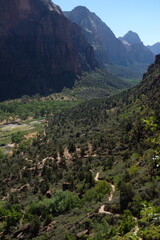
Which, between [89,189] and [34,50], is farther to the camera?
[34,50]

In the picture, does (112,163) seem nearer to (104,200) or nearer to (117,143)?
(117,143)

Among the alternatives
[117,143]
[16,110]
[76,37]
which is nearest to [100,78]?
[76,37]

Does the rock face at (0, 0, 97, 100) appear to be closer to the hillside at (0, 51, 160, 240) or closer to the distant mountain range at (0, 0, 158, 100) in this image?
the distant mountain range at (0, 0, 158, 100)

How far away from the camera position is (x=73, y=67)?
165 metres

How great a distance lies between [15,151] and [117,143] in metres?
25.0

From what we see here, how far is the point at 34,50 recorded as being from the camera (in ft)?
506

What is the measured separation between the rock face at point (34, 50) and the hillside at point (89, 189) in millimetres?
96252

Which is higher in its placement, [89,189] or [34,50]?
[34,50]

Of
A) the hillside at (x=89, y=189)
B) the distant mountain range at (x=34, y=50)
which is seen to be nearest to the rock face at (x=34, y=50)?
the distant mountain range at (x=34, y=50)

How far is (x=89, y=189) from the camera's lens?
27.1 meters

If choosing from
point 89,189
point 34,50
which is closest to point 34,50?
point 34,50

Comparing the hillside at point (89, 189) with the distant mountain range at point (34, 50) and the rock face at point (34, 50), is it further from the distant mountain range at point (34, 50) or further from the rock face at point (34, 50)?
the rock face at point (34, 50)

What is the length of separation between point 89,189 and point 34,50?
456 ft

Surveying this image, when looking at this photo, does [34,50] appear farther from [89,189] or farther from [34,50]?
[89,189]
